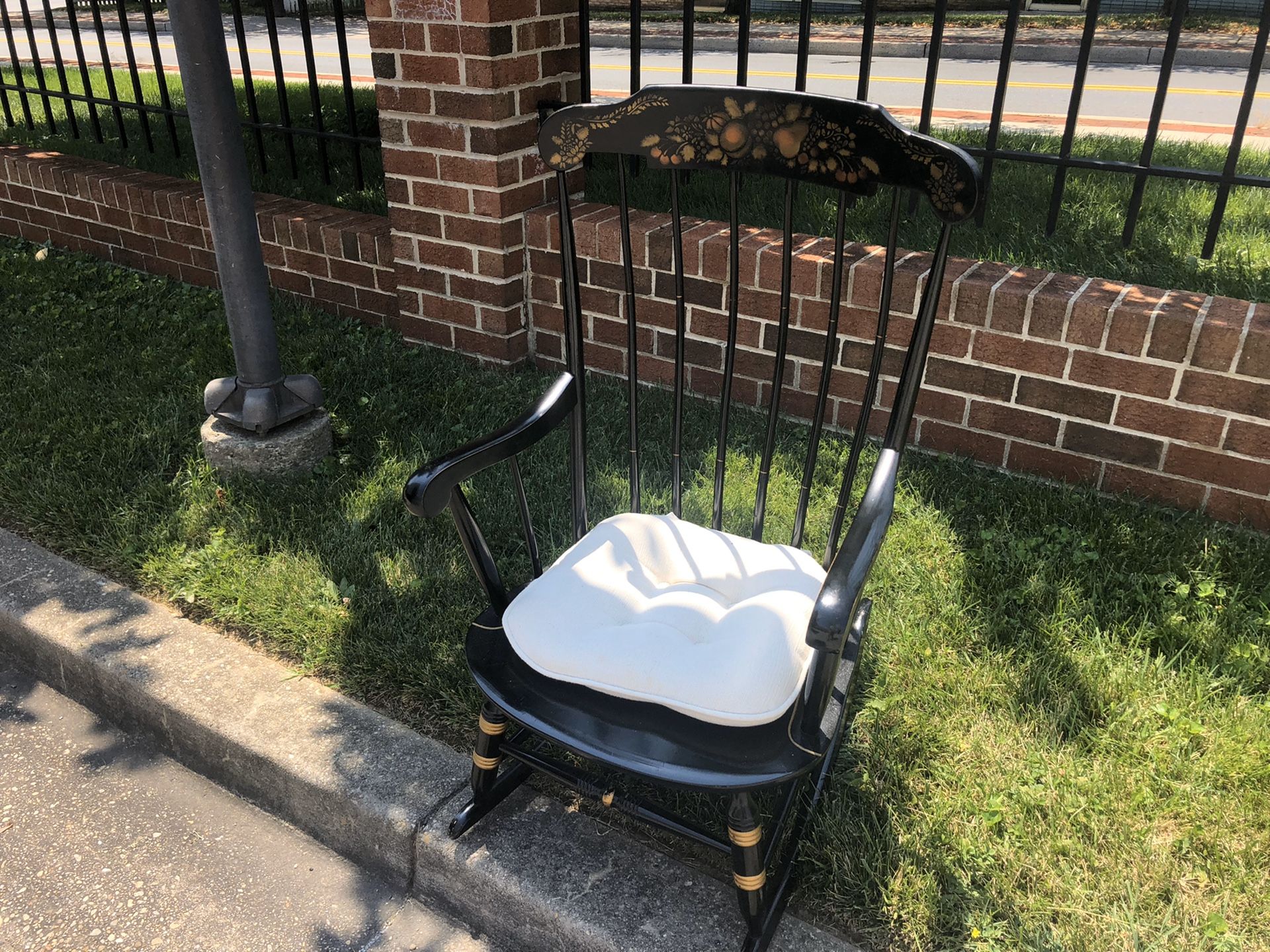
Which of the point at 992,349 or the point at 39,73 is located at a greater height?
the point at 39,73

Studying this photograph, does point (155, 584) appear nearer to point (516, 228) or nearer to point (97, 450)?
point (97, 450)

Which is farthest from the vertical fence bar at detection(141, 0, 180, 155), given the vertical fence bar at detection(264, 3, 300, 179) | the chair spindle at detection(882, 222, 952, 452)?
the chair spindle at detection(882, 222, 952, 452)

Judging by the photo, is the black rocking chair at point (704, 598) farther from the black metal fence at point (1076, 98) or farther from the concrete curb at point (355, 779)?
the black metal fence at point (1076, 98)

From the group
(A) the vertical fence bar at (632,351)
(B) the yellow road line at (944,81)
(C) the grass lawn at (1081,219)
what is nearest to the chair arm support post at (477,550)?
(A) the vertical fence bar at (632,351)

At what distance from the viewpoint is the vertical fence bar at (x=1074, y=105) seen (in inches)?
106

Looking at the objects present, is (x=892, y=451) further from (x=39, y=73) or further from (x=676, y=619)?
(x=39, y=73)

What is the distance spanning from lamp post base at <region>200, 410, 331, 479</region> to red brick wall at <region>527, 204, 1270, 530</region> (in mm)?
990

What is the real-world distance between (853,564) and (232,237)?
2127 mm

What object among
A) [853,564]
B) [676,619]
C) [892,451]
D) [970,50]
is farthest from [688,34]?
[970,50]

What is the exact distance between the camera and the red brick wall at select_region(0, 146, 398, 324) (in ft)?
12.3

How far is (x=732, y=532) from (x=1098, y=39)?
13804 mm

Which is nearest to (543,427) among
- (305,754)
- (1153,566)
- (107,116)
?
(305,754)

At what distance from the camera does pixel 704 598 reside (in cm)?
178

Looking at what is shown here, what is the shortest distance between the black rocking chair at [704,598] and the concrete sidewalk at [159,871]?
1.05ft
